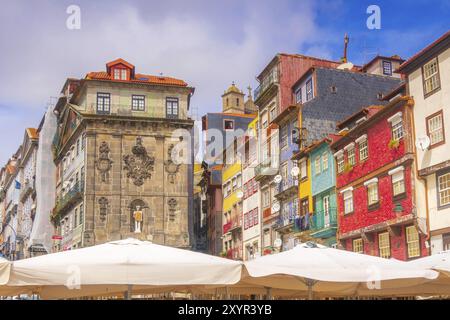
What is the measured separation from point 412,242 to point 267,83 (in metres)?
24.0

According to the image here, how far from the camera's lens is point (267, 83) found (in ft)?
181

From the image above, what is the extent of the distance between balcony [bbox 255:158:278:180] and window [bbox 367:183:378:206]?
14.2 metres

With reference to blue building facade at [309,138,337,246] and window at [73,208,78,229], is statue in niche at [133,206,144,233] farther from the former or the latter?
blue building facade at [309,138,337,246]

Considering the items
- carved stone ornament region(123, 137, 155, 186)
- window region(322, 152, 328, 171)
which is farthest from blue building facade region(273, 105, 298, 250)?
carved stone ornament region(123, 137, 155, 186)

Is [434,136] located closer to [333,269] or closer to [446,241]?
[446,241]

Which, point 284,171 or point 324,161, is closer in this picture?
point 324,161

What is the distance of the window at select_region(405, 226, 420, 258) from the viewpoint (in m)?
33.3

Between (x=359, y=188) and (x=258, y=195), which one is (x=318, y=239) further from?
(x=258, y=195)

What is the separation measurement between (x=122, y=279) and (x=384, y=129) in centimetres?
2518

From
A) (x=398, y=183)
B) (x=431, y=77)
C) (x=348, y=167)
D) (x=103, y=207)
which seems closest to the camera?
(x=431, y=77)

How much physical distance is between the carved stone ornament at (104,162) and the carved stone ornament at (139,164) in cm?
144

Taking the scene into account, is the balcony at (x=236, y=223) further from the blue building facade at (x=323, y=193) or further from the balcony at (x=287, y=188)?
the blue building facade at (x=323, y=193)

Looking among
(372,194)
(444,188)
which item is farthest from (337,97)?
(444,188)

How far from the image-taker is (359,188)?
3844cm
